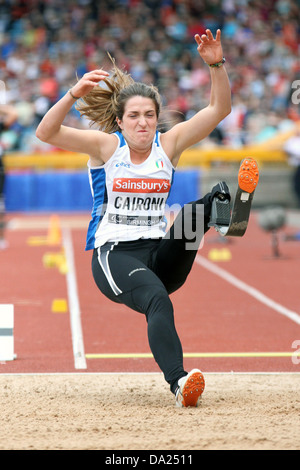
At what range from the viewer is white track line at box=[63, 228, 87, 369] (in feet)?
19.5

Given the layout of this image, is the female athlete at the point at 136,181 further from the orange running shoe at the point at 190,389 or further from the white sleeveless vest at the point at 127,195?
the orange running shoe at the point at 190,389

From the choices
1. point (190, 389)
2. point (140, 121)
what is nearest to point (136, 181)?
point (140, 121)

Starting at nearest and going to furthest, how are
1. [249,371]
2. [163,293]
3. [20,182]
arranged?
[163,293], [249,371], [20,182]

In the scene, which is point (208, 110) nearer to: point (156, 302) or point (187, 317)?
point (156, 302)

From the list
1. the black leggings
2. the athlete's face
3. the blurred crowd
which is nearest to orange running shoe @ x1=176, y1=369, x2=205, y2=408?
the black leggings

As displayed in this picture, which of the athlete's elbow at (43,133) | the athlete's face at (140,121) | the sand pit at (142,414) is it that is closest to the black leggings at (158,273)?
the sand pit at (142,414)

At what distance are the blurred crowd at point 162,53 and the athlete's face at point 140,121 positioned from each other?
14.5m

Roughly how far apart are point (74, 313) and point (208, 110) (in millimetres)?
3567

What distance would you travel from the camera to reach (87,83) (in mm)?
4453

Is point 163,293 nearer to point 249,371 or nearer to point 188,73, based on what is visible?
point 249,371

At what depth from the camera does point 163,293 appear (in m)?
4.44

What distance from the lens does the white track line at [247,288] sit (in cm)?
784

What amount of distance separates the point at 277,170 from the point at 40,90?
6.52m
